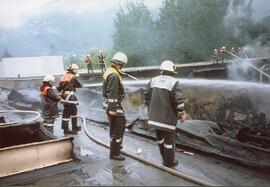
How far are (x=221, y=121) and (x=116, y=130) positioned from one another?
14.0 ft

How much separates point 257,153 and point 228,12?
37650 millimetres

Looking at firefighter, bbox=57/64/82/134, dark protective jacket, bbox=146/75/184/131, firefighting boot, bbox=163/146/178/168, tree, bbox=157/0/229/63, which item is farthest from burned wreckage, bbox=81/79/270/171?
tree, bbox=157/0/229/63

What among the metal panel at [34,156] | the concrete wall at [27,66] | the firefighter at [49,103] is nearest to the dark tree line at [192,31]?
the concrete wall at [27,66]

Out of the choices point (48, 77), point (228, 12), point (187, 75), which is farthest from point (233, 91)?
point (228, 12)

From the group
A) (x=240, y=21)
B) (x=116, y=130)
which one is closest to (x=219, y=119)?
(x=116, y=130)

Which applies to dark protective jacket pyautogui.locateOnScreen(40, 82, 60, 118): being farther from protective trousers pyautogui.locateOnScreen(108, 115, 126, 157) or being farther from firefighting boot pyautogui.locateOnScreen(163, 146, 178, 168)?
firefighting boot pyautogui.locateOnScreen(163, 146, 178, 168)

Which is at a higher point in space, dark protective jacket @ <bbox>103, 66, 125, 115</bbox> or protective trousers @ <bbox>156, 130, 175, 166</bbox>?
dark protective jacket @ <bbox>103, 66, 125, 115</bbox>

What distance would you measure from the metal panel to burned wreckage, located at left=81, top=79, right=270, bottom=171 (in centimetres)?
247

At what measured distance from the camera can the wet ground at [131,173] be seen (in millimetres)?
5129

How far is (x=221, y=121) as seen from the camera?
9.23 m

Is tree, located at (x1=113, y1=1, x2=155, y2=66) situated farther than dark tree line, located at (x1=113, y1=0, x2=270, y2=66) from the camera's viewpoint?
Yes

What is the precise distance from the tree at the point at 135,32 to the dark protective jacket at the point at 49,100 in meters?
34.3

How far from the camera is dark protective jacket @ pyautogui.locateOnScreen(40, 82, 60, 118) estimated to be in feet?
26.6

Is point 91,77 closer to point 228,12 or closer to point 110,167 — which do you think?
point 110,167
